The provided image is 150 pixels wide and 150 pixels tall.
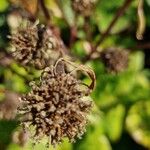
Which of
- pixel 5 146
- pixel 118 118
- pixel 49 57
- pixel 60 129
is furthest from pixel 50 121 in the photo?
pixel 118 118

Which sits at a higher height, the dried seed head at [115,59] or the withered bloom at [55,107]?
the dried seed head at [115,59]

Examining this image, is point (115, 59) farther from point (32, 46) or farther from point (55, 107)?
point (55, 107)

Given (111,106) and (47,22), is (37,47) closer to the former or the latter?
(47,22)

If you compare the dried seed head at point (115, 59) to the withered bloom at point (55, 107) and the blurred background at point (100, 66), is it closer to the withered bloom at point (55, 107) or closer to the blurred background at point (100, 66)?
the blurred background at point (100, 66)

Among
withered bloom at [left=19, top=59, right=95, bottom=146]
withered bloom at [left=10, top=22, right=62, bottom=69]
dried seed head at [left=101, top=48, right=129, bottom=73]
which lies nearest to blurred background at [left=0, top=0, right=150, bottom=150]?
dried seed head at [left=101, top=48, right=129, bottom=73]

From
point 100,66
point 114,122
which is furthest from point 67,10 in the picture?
point 114,122

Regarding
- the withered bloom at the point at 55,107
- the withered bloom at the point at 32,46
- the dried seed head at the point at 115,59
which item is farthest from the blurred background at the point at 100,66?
the withered bloom at the point at 55,107

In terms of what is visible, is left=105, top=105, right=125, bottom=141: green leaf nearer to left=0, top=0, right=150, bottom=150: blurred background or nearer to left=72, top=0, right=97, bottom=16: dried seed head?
left=0, top=0, right=150, bottom=150: blurred background
